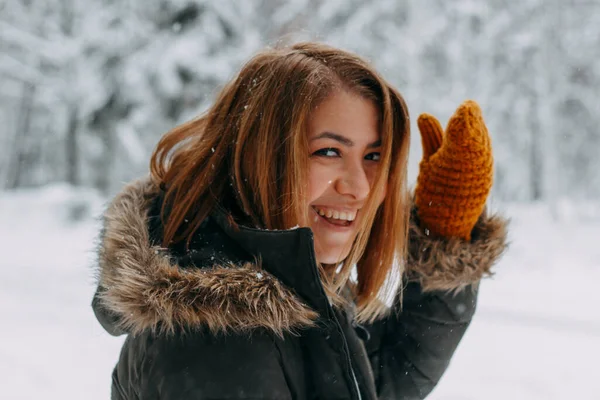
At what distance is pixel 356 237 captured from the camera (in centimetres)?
187

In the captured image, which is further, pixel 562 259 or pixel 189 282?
pixel 562 259

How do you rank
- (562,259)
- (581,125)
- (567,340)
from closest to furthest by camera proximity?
(567,340)
(562,259)
(581,125)

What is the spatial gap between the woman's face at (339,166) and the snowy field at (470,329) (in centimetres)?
72

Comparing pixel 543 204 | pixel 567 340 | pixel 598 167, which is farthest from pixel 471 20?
pixel 567 340

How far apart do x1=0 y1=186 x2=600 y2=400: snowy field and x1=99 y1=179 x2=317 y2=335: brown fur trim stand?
1.19 ft

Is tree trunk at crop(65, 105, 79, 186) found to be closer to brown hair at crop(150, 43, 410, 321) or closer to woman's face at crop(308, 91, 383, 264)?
brown hair at crop(150, 43, 410, 321)

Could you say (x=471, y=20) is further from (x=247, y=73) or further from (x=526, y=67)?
(x=247, y=73)

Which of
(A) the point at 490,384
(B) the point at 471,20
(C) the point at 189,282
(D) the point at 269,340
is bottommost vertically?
(A) the point at 490,384

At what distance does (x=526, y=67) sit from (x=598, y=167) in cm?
770

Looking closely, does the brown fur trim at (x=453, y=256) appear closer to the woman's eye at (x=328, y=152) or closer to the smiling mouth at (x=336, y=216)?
the smiling mouth at (x=336, y=216)

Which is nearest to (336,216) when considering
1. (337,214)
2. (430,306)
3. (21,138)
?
(337,214)

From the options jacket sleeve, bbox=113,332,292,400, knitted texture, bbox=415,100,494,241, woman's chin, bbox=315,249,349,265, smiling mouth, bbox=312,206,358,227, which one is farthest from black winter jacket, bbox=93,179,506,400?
knitted texture, bbox=415,100,494,241

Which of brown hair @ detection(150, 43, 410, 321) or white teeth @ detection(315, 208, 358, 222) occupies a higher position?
brown hair @ detection(150, 43, 410, 321)

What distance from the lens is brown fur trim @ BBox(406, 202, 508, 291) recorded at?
2.03 m
